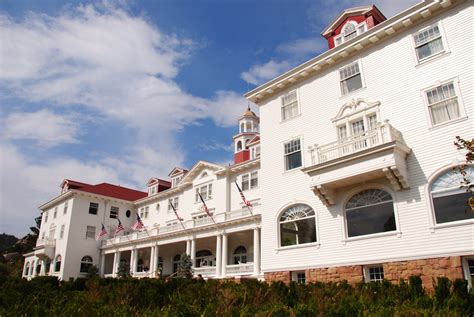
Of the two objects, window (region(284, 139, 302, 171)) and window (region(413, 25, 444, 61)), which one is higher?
window (region(413, 25, 444, 61))

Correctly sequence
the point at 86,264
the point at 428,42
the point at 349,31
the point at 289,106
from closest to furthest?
the point at 428,42
the point at 349,31
the point at 289,106
the point at 86,264

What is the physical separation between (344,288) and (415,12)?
542 inches

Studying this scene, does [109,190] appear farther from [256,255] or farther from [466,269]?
[466,269]

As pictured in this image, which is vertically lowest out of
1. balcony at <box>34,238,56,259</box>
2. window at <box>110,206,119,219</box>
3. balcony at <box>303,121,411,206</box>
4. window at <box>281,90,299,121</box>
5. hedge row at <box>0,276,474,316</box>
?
hedge row at <box>0,276,474,316</box>

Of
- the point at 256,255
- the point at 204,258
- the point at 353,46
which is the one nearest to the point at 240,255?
the point at 204,258

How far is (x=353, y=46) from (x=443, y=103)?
18.6 feet

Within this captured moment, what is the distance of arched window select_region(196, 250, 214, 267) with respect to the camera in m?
34.1

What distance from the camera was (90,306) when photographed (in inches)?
230

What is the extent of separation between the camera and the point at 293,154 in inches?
810

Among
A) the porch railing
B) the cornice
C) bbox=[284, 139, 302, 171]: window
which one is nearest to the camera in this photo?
the porch railing

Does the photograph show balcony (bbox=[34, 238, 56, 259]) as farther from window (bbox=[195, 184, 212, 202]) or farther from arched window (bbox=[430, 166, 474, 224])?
arched window (bbox=[430, 166, 474, 224])

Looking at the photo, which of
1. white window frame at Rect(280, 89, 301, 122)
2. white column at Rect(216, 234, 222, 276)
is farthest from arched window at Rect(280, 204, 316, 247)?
white column at Rect(216, 234, 222, 276)

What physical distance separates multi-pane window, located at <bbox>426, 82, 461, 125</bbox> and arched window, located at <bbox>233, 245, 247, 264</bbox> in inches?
784

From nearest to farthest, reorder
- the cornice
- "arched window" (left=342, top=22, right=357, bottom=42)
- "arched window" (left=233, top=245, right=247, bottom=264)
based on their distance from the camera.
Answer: the cornice
"arched window" (left=342, top=22, right=357, bottom=42)
"arched window" (left=233, top=245, right=247, bottom=264)
